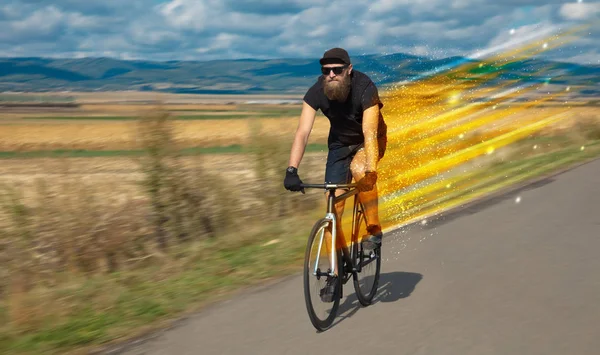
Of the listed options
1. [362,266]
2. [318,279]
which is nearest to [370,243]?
[362,266]

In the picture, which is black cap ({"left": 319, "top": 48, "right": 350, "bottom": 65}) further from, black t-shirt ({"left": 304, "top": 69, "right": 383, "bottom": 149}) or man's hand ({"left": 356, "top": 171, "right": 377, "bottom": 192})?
man's hand ({"left": 356, "top": 171, "right": 377, "bottom": 192})

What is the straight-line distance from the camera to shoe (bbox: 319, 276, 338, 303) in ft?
19.2

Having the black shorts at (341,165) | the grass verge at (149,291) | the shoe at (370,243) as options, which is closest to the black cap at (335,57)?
the black shorts at (341,165)

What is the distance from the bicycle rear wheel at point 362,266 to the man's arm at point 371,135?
694 mm

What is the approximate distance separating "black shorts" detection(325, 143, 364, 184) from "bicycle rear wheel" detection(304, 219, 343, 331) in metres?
0.52

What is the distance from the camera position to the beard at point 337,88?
19.2 ft

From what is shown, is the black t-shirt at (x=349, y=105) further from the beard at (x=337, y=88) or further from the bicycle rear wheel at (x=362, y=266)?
the bicycle rear wheel at (x=362, y=266)

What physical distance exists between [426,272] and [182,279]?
2.45 metres

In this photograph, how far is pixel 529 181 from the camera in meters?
14.2

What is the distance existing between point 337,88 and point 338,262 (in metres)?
1.31

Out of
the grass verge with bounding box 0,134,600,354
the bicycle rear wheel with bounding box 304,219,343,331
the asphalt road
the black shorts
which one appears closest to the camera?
the asphalt road

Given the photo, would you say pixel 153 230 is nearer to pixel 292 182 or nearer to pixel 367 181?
pixel 292 182

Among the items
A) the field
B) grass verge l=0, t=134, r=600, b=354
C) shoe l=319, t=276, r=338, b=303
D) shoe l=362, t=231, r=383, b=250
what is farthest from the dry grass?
shoe l=319, t=276, r=338, b=303

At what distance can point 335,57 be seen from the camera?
579 centimetres
